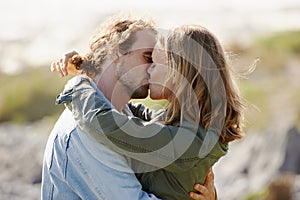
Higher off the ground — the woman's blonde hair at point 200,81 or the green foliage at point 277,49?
the woman's blonde hair at point 200,81

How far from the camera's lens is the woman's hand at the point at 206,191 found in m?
2.24

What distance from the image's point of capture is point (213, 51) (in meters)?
2.22

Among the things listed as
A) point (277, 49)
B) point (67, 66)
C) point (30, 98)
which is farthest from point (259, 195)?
point (277, 49)

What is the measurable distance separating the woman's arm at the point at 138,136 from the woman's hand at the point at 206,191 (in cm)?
12

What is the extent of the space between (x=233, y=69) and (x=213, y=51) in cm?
9

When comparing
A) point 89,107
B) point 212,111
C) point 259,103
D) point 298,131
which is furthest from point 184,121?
point 259,103

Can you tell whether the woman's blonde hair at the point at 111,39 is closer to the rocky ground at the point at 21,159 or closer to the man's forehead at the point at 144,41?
the man's forehead at the point at 144,41

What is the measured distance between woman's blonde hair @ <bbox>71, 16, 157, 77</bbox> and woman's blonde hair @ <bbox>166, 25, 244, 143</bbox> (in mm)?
104

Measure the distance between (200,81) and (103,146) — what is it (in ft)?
0.91

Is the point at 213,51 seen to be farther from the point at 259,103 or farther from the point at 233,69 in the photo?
the point at 259,103

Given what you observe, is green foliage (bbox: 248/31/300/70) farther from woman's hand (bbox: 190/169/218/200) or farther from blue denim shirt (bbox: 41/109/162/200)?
blue denim shirt (bbox: 41/109/162/200)

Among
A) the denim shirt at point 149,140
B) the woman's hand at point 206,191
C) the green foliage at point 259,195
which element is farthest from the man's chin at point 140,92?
the green foliage at point 259,195

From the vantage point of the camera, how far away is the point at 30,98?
10.3m

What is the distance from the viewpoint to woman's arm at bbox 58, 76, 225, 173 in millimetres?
2107
